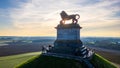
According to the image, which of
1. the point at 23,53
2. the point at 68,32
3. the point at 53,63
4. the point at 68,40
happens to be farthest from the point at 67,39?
the point at 23,53

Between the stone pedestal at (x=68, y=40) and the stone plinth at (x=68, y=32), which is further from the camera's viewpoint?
the stone plinth at (x=68, y=32)

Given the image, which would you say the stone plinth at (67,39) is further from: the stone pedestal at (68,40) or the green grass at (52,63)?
the green grass at (52,63)

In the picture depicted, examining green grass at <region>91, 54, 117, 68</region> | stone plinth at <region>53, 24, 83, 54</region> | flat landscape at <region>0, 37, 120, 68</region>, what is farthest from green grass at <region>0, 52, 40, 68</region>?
green grass at <region>91, 54, 117, 68</region>

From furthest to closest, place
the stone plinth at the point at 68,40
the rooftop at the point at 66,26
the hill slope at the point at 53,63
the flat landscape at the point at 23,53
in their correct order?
the flat landscape at the point at 23,53 → the rooftop at the point at 66,26 → the stone plinth at the point at 68,40 → the hill slope at the point at 53,63

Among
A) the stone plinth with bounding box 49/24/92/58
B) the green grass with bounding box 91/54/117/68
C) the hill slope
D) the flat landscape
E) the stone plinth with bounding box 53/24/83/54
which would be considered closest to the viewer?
the hill slope

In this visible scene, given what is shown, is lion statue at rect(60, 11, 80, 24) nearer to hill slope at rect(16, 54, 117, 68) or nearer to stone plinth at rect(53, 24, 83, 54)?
stone plinth at rect(53, 24, 83, 54)

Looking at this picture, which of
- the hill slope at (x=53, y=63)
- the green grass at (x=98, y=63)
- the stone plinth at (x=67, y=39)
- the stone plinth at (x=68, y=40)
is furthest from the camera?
the stone plinth at (x=67, y=39)

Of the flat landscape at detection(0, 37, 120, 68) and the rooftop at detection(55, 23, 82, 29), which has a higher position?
the rooftop at detection(55, 23, 82, 29)

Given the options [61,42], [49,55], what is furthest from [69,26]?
[49,55]

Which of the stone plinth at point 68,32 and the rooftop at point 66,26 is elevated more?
the rooftop at point 66,26

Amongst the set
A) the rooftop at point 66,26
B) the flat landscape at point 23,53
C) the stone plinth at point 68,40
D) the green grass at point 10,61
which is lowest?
the flat landscape at point 23,53

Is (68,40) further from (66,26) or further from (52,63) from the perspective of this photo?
(52,63)

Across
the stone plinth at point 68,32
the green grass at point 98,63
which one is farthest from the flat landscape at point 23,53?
the stone plinth at point 68,32

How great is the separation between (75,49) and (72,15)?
323 inches
